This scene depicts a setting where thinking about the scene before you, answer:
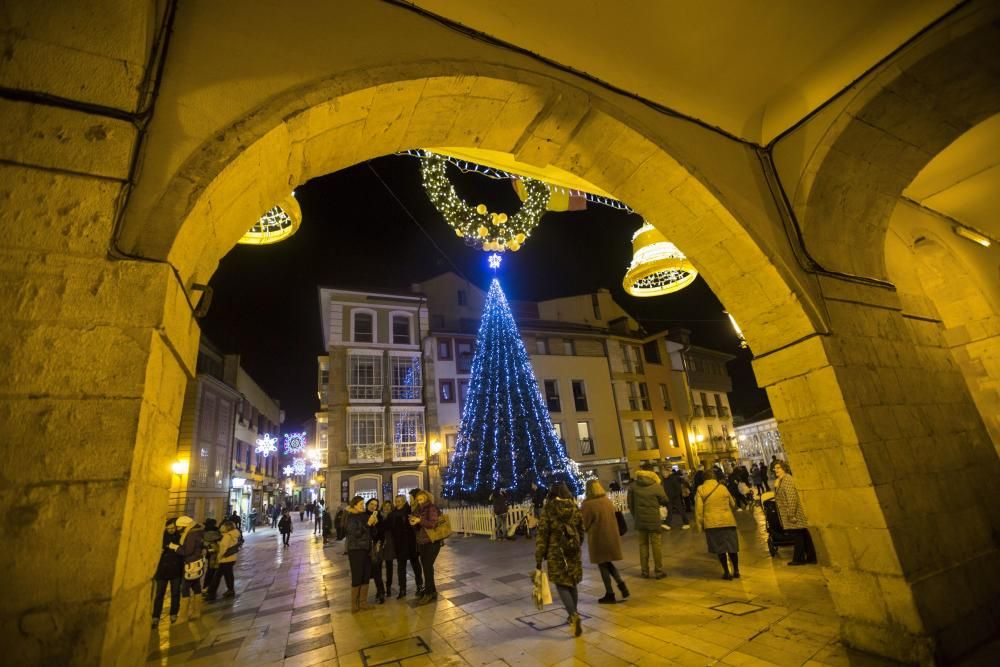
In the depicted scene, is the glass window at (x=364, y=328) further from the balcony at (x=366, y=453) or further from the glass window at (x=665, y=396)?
the glass window at (x=665, y=396)

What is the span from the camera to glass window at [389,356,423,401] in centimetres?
2250

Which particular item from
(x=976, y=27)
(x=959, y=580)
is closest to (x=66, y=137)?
(x=976, y=27)

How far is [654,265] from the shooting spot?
5648 mm

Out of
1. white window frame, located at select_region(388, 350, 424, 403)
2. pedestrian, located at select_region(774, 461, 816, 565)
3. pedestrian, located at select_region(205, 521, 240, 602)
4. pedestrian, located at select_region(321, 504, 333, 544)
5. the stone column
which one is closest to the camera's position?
the stone column

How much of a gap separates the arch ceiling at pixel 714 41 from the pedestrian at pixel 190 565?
797cm

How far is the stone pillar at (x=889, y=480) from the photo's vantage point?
3389mm

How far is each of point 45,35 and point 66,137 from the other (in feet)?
1.55

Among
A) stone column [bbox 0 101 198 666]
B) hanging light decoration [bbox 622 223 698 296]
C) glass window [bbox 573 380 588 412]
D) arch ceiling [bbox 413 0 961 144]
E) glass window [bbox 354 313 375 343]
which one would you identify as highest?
glass window [bbox 354 313 375 343]

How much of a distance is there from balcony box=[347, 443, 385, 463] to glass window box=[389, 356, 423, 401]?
2.56m

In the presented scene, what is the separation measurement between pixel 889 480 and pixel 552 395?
71.3 ft

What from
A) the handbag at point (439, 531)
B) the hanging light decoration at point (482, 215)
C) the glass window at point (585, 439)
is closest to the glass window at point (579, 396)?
the glass window at point (585, 439)

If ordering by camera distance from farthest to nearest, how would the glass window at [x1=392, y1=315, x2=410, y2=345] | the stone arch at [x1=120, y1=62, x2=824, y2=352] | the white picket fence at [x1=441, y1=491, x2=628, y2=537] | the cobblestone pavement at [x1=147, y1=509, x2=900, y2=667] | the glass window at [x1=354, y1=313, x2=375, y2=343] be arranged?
the glass window at [x1=392, y1=315, x2=410, y2=345] → the glass window at [x1=354, y1=313, x2=375, y2=343] → the white picket fence at [x1=441, y1=491, x2=628, y2=537] → the cobblestone pavement at [x1=147, y1=509, x2=900, y2=667] → the stone arch at [x1=120, y1=62, x2=824, y2=352]

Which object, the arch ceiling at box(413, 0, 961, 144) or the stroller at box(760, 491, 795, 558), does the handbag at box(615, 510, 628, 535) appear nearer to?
the stroller at box(760, 491, 795, 558)

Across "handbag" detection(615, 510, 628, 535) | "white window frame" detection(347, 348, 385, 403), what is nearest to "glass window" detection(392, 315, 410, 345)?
"white window frame" detection(347, 348, 385, 403)
